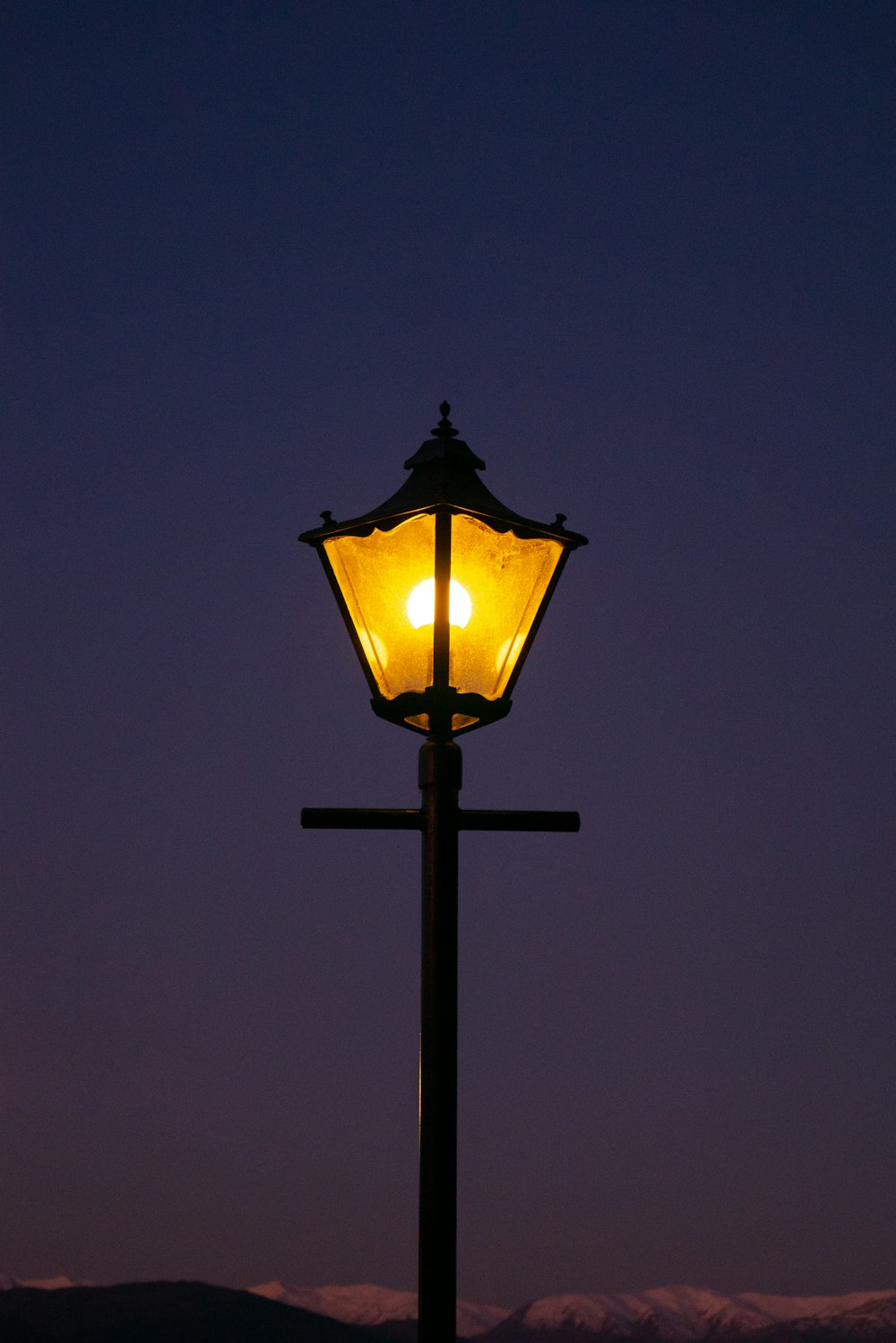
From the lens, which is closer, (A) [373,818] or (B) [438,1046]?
(B) [438,1046]

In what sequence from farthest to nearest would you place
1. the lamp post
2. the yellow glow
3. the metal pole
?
the yellow glow
the lamp post
the metal pole

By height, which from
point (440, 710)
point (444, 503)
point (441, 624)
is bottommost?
point (440, 710)

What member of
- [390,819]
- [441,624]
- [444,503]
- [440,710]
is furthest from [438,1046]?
[444,503]

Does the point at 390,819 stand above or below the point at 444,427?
below

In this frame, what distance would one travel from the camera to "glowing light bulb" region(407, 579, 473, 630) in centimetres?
450

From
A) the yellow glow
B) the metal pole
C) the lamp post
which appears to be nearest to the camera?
the metal pole

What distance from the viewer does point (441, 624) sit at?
4422 mm

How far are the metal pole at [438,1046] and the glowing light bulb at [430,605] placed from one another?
0.39 metres

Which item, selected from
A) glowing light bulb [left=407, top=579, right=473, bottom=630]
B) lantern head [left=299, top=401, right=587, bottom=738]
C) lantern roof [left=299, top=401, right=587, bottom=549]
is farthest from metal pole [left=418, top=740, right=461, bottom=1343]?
lantern roof [left=299, top=401, right=587, bottom=549]

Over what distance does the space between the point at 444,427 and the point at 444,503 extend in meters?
0.72

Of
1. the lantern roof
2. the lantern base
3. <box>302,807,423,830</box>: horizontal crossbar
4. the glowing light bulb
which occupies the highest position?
the lantern roof

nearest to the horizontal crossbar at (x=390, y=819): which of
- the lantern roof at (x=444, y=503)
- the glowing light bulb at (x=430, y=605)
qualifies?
the glowing light bulb at (x=430, y=605)

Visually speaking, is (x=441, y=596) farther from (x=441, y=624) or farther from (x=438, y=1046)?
(x=438, y=1046)

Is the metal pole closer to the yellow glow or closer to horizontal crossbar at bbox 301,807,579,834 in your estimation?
horizontal crossbar at bbox 301,807,579,834
